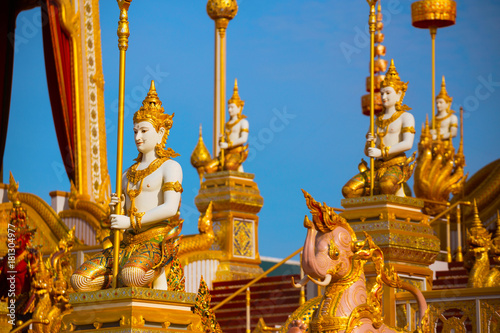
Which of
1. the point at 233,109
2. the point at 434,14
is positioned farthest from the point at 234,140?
the point at 434,14

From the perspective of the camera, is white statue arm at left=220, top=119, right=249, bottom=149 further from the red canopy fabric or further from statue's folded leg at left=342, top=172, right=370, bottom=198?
statue's folded leg at left=342, top=172, right=370, bottom=198

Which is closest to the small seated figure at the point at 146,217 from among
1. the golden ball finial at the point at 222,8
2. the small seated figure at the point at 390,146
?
the small seated figure at the point at 390,146

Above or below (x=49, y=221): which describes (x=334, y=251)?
below

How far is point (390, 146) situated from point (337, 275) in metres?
3.90

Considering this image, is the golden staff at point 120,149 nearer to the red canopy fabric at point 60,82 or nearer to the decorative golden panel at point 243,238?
the decorative golden panel at point 243,238

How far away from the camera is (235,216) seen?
1476 centimetres

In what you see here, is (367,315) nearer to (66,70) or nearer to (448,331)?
(448,331)

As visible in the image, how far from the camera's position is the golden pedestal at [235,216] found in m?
14.5

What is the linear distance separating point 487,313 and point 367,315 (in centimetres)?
183

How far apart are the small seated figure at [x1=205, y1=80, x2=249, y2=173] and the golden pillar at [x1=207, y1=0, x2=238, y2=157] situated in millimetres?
1132

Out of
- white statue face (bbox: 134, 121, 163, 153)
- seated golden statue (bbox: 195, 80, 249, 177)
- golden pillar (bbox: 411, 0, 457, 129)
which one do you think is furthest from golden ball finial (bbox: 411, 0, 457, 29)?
white statue face (bbox: 134, 121, 163, 153)

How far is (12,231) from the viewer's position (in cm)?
1088

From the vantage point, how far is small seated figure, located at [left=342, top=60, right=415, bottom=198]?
Answer: 10445 millimetres

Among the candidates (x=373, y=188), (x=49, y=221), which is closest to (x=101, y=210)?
(x=49, y=221)
